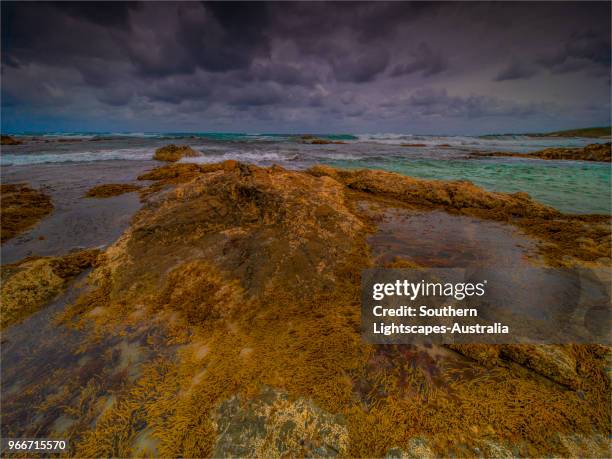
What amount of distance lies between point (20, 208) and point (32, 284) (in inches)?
236

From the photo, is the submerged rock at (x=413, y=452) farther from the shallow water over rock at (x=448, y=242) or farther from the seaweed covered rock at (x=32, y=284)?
the seaweed covered rock at (x=32, y=284)

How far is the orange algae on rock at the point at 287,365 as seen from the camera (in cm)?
218

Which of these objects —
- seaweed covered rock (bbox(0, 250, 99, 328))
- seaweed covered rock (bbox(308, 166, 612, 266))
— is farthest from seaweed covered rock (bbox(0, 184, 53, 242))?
seaweed covered rock (bbox(308, 166, 612, 266))

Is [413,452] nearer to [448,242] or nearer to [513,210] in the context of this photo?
[448,242]

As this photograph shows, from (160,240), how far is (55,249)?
271cm

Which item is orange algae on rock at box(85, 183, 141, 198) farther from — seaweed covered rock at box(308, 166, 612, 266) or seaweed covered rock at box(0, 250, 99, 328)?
seaweed covered rock at box(308, 166, 612, 266)

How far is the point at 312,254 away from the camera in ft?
13.9

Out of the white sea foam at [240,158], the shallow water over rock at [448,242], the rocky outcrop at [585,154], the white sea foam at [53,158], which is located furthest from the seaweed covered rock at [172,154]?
the rocky outcrop at [585,154]

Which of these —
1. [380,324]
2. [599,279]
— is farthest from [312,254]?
[599,279]

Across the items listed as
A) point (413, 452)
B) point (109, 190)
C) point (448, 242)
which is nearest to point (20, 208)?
point (109, 190)

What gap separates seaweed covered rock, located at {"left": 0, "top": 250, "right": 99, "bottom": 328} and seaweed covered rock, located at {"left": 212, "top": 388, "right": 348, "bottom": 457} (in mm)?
3333

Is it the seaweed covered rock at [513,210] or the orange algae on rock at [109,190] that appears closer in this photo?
the seaweed covered rock at [513,210]

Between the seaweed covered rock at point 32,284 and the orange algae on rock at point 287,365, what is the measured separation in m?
0.51

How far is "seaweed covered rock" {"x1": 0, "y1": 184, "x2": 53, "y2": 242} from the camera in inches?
250
